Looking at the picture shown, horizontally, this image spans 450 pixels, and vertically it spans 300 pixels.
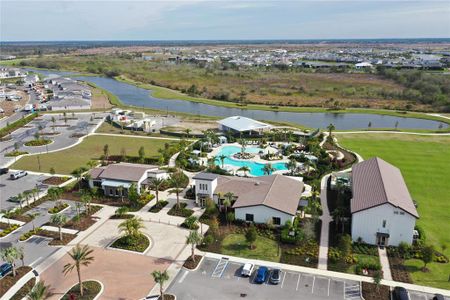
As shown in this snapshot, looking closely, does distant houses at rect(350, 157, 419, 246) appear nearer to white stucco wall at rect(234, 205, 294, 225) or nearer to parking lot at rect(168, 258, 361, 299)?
white stucco wall at rect(234, 205, 294, 225)

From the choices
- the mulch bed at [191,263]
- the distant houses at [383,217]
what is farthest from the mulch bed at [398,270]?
the mulch bed at [191,263]

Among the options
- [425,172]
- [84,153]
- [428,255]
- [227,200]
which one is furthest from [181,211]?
[425,172]

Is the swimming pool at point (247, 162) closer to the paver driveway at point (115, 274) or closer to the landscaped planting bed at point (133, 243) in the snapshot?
the landscaped planting bed at point (133, 243)

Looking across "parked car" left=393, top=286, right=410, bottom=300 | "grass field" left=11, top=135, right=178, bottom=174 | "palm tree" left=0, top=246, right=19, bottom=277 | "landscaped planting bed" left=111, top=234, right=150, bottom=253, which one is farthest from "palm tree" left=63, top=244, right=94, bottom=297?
"grass field" left=11, top=135, right=178, bottom=174

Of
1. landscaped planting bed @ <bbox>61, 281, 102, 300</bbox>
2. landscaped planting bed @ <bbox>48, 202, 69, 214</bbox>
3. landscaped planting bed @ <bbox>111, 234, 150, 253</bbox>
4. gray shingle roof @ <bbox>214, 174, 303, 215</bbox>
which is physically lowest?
landscaped planting bed @ <bbox>61, 281, 102, 300</bbox>

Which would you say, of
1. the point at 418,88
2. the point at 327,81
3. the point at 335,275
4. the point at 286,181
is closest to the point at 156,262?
the point at 335,275
